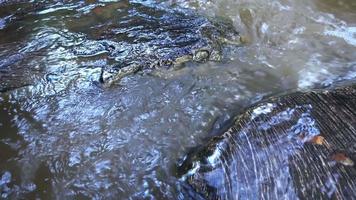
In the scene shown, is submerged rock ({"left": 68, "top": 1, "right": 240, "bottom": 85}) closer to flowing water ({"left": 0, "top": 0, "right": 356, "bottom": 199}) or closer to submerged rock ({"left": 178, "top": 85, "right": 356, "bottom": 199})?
flowing water ({"left": 0, "top": 0, "right": 356, "bottom": 199})

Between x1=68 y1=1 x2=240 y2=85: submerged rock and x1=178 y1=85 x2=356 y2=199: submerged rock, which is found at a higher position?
x1=178 y1=85 x2=356 y2=199: submerged rock

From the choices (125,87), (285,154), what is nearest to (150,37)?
(125,87)

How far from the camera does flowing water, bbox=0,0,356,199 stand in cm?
322

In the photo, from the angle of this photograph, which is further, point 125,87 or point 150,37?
point 150,37

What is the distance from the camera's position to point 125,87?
414 centimetres

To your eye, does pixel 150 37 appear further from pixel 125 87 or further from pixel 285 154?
pixel 285 154

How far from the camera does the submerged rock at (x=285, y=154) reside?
8.91ft

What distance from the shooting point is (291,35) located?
497cm

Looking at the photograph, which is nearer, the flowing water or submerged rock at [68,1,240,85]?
the flowing water

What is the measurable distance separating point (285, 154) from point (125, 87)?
1.87 metres

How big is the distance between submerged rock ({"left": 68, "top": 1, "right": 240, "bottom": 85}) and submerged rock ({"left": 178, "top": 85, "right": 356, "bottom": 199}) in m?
1.39

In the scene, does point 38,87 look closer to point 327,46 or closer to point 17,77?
point 17,77

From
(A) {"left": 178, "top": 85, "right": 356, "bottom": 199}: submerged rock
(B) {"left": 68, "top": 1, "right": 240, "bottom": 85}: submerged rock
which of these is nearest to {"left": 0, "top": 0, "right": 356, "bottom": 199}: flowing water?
(B) {"left": 68, "top": 1, "right": 240, "bottom": 85}: submerged rock

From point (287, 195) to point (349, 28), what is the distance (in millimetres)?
3154
